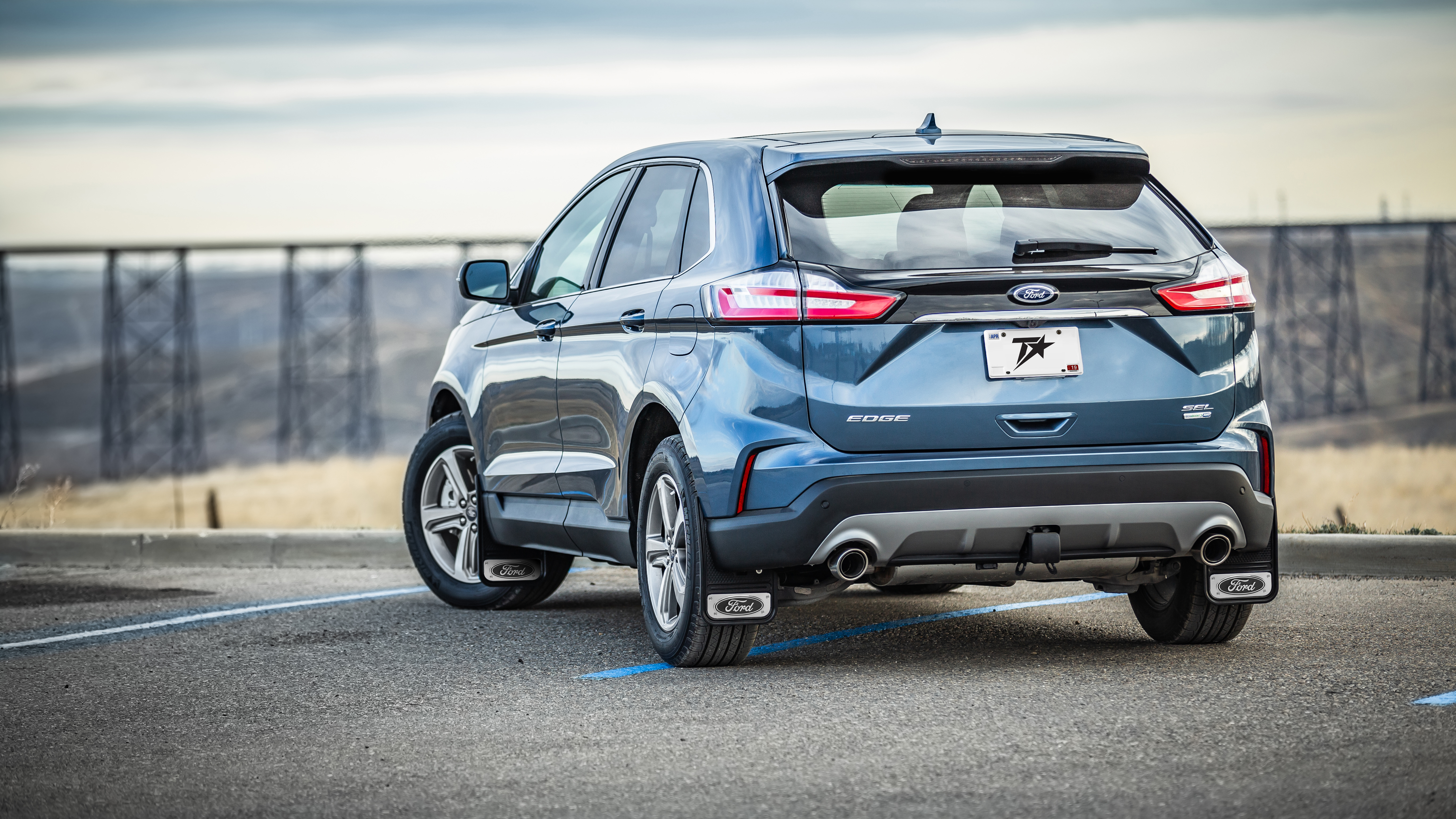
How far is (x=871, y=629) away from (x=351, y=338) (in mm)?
49828

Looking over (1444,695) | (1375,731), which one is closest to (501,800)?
(1375,731)

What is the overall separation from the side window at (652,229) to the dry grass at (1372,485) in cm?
773

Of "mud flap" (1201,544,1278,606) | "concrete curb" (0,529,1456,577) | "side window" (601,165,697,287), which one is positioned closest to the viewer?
"mud flap" (1201,544,1278,606)

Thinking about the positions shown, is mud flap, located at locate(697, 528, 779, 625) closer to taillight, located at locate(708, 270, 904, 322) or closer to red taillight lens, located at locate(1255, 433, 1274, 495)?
taillight, located at locate(708, 270, 904, 322)

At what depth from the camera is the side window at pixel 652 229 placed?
20.0ft

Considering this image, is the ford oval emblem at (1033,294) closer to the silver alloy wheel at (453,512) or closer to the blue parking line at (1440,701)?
the blue parking line at (1440,701)

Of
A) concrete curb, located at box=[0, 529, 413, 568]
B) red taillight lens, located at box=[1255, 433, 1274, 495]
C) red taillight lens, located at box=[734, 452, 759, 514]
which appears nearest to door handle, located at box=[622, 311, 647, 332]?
red taillight lens, located at box=[734, 452, 759, 514]

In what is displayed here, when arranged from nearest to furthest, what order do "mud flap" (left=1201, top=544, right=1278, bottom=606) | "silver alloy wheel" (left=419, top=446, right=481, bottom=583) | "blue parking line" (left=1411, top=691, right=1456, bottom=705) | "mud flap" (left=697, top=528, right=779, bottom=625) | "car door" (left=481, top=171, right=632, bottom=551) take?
"blue parking line" (left=1411, top=691, right=1456, bottom=705), "mud flap" (left=697, top=528, right=779, bottom=625), "mud flap" (left=1201, top=544, right=1278, bottom=606), "car door" (left=481, top=171, right=632, bottom=551), "silver alloy wheel" (left=419, top=446, right=481, bottom=583)

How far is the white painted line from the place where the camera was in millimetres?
6988

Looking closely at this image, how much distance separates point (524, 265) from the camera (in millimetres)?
7359

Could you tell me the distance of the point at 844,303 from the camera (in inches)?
204

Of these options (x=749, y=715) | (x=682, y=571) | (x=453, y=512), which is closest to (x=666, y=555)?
(x=682, y=571)

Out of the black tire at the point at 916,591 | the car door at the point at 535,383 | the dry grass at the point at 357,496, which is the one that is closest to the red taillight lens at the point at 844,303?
the car door at the point at 535,383

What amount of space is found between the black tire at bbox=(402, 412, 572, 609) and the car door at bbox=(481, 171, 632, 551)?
386 mm
